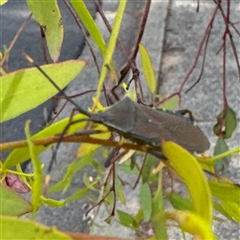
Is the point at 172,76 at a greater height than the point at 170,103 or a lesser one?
lesser

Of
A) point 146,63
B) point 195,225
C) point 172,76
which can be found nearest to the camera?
point 195,225

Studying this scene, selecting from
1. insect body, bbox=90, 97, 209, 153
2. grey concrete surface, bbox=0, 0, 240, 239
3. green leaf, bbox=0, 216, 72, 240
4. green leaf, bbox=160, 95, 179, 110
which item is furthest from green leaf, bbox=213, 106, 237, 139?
green leaf, bbox=0, 216, 72, 240

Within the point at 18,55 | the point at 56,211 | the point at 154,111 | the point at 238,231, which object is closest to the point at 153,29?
the point at 18,55

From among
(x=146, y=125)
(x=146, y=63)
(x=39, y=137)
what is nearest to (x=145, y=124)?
(x=146, y=125)

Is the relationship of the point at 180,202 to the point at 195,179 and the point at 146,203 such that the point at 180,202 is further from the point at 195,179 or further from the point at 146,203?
the point at 195,179

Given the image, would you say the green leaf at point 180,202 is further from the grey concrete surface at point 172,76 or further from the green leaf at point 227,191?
the grey concrete surface at point 172,76
